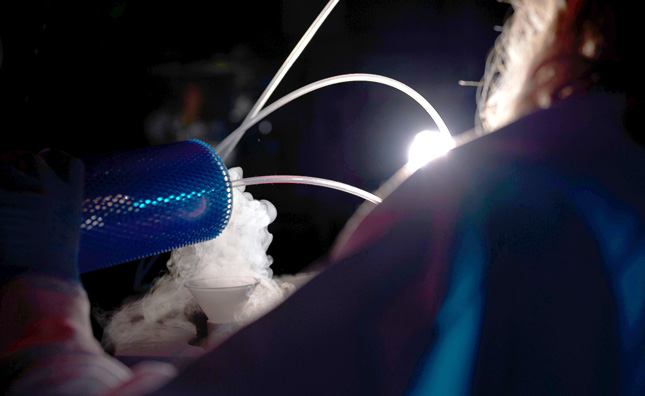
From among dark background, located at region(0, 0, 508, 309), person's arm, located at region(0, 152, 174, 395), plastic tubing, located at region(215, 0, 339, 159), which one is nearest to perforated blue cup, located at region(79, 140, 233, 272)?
person's arm, located at region(0, 152, 174, 395)

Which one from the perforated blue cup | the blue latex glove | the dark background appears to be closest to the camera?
the blue latex glove

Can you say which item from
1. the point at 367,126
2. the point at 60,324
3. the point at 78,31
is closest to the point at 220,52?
the point at 78,31

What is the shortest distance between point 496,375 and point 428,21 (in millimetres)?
1389

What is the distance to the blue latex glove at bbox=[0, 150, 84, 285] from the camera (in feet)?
1.26

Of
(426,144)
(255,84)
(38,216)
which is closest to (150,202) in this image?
(38,216)

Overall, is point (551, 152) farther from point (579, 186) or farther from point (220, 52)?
point (220, 52)

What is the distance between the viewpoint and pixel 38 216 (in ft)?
1.34

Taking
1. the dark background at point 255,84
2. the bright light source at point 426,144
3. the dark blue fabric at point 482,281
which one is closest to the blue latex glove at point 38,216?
the dark blue fabric at point 482,281

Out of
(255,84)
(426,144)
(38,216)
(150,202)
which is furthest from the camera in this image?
(255,84)

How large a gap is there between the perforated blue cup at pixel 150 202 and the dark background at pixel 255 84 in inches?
35.7

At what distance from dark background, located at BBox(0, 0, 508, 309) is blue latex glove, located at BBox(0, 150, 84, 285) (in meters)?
1.06

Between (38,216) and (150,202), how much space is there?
19 centimetres

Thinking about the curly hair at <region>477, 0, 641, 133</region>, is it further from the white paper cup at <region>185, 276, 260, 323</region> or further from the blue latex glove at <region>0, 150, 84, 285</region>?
the white paper cup at <region>185, 276, 260, 323</region>

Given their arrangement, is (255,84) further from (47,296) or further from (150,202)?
(47,296)
